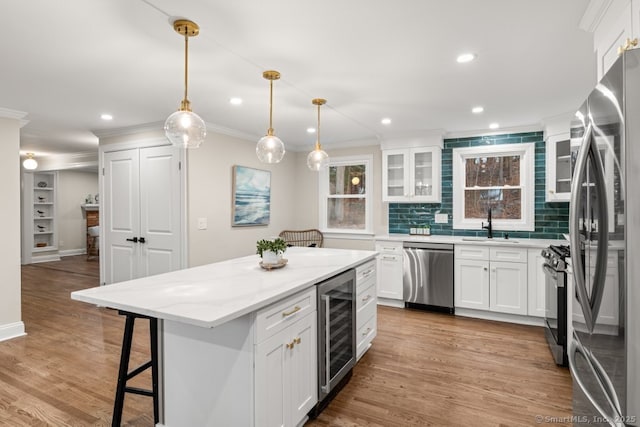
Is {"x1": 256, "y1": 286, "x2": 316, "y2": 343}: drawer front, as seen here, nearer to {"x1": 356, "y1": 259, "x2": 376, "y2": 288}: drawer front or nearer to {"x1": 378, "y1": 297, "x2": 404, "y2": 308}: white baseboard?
{"x1": 356, "y1": 259, "x2": 376, "y2": 288}: drawer front

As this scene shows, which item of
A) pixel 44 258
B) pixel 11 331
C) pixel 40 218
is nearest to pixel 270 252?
pixel 11 331

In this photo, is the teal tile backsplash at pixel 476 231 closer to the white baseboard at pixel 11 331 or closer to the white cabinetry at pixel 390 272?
the white cabinetry at pixel 390 272

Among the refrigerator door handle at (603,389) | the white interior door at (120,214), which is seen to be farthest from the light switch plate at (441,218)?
the white interior door at (120,214)

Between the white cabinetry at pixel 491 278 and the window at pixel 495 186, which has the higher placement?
the window at pixel 495 186

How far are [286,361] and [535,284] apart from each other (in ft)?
11.1

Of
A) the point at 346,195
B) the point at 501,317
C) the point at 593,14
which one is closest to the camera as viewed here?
the point at 593,14

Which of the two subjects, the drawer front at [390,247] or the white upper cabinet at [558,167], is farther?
the drawer front at [390,247]

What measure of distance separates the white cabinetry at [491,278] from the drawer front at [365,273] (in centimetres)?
168

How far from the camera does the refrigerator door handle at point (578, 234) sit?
114 centimetres

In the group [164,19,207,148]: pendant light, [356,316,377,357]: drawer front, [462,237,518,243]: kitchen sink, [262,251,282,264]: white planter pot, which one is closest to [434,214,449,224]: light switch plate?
[462,237,518,243]: kitchen sink

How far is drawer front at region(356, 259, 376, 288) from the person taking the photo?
113 inches

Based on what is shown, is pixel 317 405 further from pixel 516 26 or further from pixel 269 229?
pixel 269 229

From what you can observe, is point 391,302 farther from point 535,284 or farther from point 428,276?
point 535,284

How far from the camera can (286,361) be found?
1.86 m
